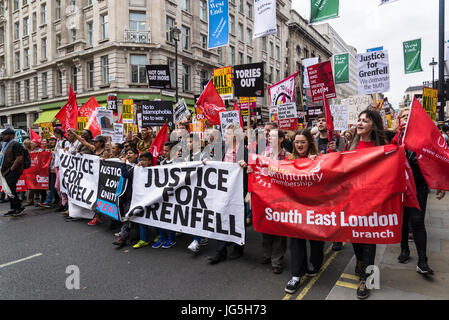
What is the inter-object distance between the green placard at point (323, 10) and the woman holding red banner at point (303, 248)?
20.5 ft

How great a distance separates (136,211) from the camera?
16.6 ft

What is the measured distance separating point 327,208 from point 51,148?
816 centimetres

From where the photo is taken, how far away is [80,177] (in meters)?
6.58

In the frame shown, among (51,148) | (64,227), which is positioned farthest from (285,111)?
(51,148)

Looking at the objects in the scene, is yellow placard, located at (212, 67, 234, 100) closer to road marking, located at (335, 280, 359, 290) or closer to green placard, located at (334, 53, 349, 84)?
road marking, located at (335, 280, 359, 290)

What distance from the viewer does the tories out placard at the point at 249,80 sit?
24.3ft

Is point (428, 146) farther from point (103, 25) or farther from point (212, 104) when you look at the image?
point (103, 25)

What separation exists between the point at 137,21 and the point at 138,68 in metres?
3.68

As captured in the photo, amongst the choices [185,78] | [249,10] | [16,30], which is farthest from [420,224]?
[16,30]

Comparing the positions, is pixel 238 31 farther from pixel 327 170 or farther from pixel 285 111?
pixel 327 170

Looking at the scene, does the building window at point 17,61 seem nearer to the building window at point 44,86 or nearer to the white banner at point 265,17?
the building window at point 44,86

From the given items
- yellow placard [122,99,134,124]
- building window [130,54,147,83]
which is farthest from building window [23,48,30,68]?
yellow placard [122,99,134,124]

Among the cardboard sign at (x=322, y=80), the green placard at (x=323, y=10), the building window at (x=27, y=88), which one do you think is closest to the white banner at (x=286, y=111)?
the cardboard sign at (x=322, y=80)

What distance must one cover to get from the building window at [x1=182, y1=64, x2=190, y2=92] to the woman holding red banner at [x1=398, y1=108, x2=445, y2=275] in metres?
24.1
